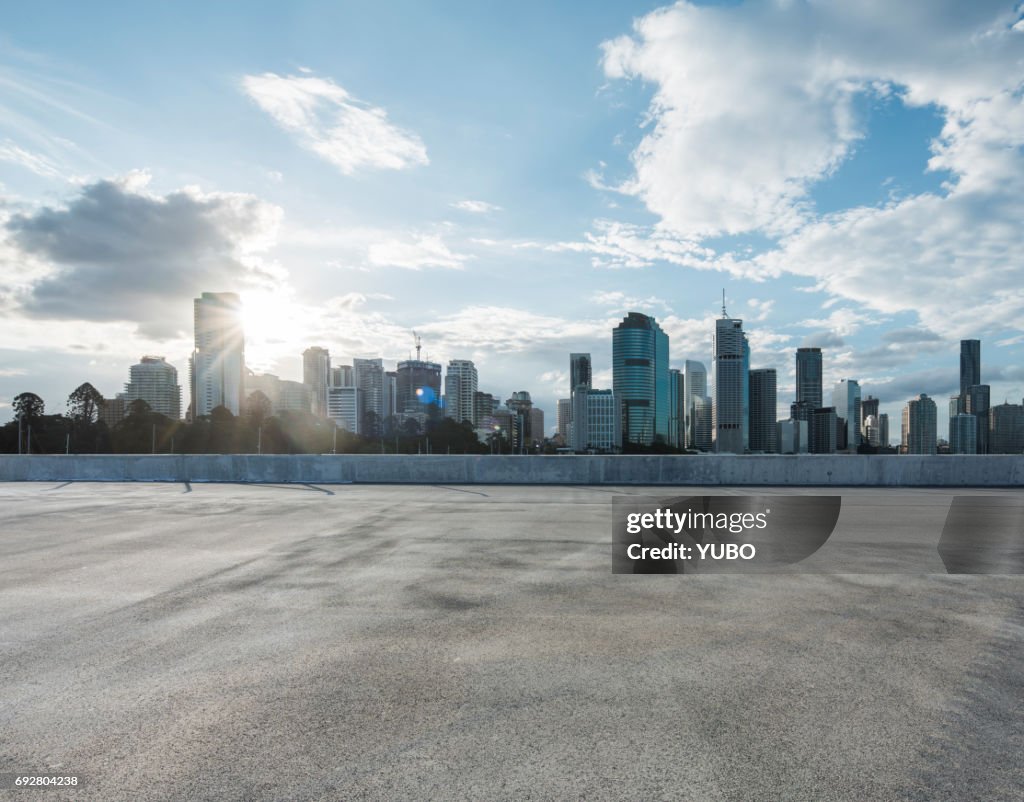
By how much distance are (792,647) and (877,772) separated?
177 cm

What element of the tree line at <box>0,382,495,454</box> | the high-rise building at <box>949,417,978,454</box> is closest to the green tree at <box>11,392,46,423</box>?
the tree line at <box>0,382,495,454</box>

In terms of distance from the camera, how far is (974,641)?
193 inches

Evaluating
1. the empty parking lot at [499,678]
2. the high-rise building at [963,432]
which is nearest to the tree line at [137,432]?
the empty parking lot at [499,678]

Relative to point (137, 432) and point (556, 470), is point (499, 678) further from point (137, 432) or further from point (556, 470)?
point (137, 432)

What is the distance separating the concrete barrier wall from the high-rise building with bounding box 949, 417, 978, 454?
563 feet

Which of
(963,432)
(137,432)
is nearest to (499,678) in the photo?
(137,432)

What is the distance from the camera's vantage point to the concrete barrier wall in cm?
2003

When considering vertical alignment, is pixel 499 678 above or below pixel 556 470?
below

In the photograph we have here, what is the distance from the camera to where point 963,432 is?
563 feet

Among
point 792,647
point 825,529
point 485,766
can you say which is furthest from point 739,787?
point 825,529

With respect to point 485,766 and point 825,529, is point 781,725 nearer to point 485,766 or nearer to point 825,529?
point 485,766

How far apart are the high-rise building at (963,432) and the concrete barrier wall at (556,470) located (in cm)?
17161

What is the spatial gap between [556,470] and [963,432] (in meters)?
199

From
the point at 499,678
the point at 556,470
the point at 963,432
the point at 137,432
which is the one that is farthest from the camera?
the point at 963,432
